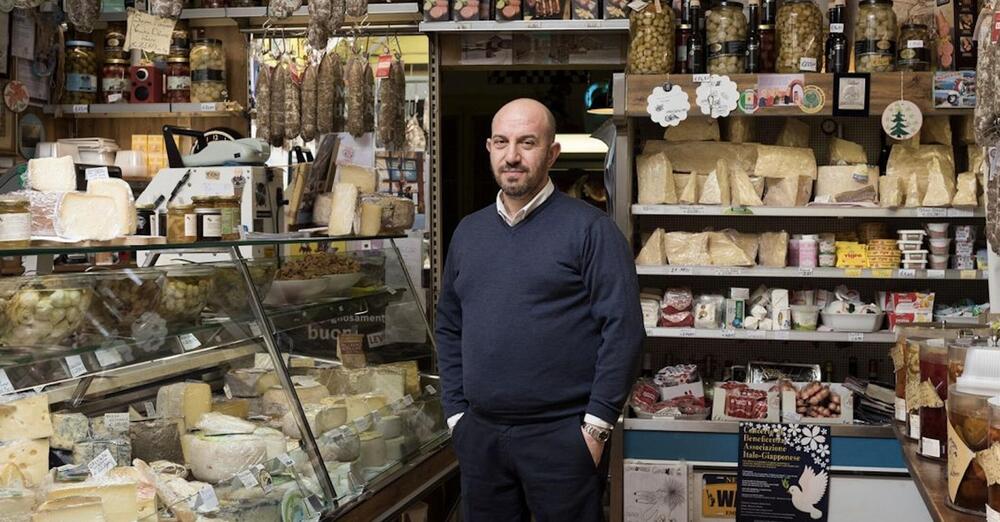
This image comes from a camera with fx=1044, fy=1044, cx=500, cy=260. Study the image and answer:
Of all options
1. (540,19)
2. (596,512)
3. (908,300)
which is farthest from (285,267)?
(908,300)

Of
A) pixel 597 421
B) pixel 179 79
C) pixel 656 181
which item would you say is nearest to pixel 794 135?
pixel 656 181

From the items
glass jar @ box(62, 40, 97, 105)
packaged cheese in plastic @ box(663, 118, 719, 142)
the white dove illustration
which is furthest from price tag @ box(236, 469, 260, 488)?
glass jar @ box(62, 40, 97, 105)

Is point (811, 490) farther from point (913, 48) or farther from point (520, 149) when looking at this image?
point (520, 149)

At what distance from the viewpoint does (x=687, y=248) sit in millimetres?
4602

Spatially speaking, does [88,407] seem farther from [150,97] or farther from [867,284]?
[867,284]

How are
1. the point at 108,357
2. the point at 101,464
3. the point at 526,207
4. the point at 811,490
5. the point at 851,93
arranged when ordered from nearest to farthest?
the point at 101,464
the point at 108,357
the point at 526,207
the point at 851,93
the point at 811,490

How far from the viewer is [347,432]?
333 centimetres

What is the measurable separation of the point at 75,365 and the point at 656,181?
2.71 m

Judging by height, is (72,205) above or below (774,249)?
above

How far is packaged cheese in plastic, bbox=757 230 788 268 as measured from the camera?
4.56 meters

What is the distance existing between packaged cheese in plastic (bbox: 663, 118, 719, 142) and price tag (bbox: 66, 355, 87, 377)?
2.93 meters

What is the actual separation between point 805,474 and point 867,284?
1043mm

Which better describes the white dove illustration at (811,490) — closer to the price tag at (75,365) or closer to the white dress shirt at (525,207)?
the white dress shirt at (525,207)

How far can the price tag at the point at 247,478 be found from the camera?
2820mm
